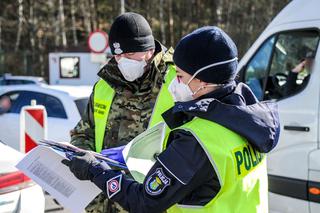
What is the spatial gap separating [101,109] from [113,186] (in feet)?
3.09

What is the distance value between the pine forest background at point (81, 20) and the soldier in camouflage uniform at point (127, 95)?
91.6 feet

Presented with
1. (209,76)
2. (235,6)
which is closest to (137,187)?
(209,76)

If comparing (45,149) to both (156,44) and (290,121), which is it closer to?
(156,44)

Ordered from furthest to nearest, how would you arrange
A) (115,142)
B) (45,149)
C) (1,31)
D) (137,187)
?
(1,31) → (115,142) → (45,149) → (137,187)

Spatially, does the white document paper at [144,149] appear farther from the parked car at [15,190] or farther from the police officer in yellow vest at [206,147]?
the parked car at [15,190]

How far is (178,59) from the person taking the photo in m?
2.09

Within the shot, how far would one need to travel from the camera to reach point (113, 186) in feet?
6.90

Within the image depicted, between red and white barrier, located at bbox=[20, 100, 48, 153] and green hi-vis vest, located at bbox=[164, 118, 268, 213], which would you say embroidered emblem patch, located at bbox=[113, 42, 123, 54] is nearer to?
green hi-vis vest, located at bbox=[164, 118, 268, 213]

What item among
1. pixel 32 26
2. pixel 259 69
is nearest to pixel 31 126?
pixel 259 69

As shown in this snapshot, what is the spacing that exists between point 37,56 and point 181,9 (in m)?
11.3

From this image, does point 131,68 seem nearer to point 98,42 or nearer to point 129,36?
point 129,36

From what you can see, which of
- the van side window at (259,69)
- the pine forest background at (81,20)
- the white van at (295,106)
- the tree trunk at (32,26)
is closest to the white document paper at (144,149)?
the white van at (295,106)

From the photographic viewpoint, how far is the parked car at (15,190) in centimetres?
375

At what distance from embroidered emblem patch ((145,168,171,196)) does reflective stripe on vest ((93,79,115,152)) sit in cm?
102
